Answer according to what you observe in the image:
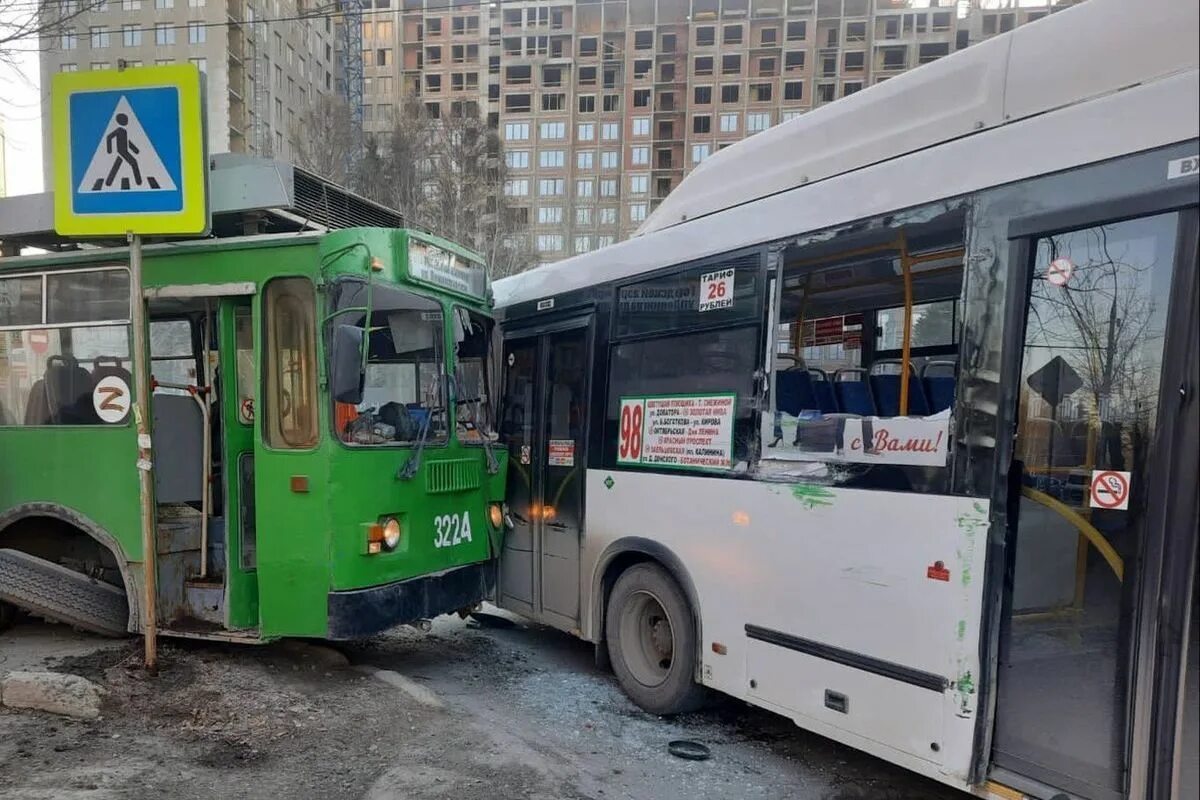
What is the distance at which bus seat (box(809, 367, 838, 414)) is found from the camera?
3785 mm

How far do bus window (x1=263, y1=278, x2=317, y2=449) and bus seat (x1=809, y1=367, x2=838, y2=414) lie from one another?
2.99 m

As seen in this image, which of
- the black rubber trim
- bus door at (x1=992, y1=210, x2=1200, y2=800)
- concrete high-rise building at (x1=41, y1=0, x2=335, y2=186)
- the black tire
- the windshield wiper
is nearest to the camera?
bus door at (x1=992, y1=210, x2=1200, y2=800)

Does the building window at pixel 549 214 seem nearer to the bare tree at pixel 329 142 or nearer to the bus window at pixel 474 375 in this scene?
the bare tree at pixel 329 142

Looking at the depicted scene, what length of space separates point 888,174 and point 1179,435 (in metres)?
1.61

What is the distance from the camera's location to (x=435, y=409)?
17.6 feet

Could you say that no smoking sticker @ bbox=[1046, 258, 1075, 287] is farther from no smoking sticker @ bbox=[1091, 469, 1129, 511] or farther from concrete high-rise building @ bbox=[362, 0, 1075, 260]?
concrete high-rise building @ bbox=[362, 0, 1075, 260]

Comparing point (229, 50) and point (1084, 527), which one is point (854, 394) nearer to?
point (1084, 527)

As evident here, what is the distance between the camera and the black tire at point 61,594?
16.9ft

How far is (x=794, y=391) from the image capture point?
3928 mm

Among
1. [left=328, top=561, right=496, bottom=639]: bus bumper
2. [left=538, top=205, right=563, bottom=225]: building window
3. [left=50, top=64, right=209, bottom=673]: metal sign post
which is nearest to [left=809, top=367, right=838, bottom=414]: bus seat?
[left=328, top=561, right=496, bottom=639]: bus bumper

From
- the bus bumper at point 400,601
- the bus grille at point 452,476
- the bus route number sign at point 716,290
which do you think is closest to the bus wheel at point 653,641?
the bus bumper at point 400,601

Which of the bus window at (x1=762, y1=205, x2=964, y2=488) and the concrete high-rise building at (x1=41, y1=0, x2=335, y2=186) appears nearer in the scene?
the bus window at (x1=762, y1=205, x2=964, y2=488)

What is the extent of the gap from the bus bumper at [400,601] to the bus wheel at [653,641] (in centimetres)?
114

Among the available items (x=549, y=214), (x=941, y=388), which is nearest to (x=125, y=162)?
(x=941, y=388)
